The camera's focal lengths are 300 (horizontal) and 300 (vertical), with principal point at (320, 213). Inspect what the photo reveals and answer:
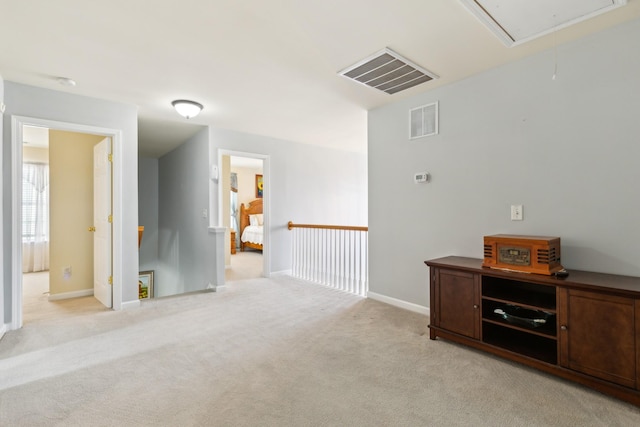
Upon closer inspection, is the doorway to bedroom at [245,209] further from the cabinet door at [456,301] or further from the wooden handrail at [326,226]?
the cabinet door at [456,301]

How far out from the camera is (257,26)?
6.80ft

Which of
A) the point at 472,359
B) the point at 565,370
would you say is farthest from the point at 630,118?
the point at 472,359

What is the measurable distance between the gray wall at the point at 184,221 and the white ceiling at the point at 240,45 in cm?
153

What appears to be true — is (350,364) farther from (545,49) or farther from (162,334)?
(545,49)

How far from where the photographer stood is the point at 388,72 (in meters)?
2.74

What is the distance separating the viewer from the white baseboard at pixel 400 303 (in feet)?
10.6

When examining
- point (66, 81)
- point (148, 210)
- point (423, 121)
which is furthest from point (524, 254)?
point (148, 210)

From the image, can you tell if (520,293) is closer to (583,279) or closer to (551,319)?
(551,319)

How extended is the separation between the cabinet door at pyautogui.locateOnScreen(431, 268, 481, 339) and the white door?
361 centimetres

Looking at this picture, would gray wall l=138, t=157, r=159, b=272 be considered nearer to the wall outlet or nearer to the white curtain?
the white curtain

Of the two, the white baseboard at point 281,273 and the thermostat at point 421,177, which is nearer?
the thermostat at point 421,177

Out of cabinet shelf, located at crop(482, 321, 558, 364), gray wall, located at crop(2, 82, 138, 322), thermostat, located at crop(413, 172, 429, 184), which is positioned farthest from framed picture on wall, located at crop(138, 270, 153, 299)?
cabinet shelf, located at crop(482, 321, 558, 364)

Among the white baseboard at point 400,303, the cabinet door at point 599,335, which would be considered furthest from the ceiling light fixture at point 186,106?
the cabinet door at point 599,335

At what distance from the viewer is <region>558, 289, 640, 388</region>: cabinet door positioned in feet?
5.60
